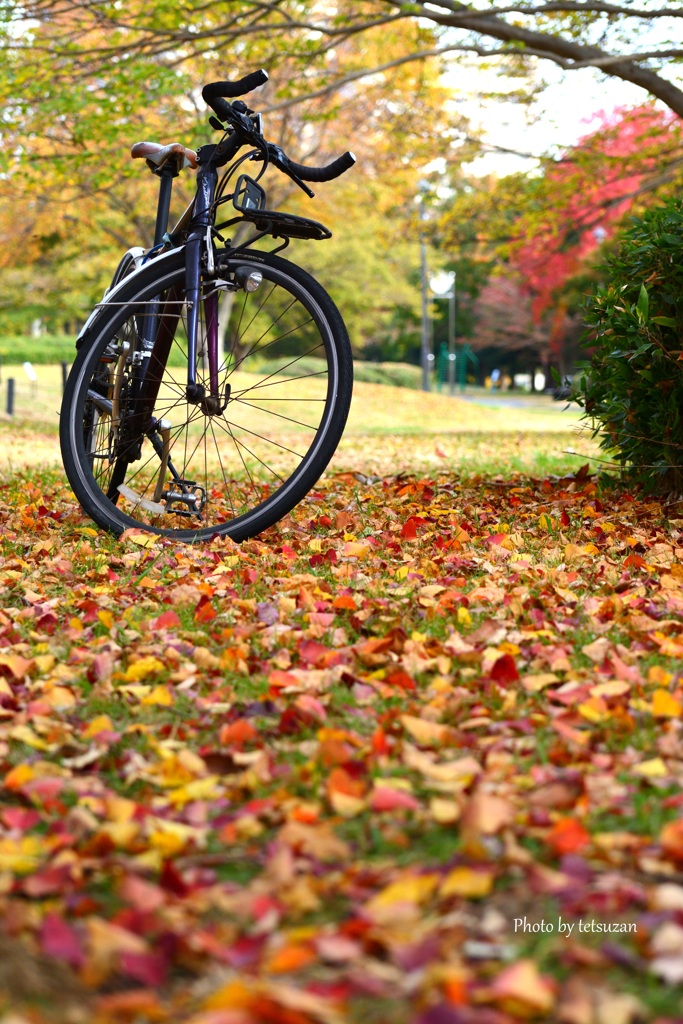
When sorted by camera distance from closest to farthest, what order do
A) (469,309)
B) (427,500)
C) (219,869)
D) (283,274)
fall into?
(219,869) < (283,274) < (427,500) < (469,309)

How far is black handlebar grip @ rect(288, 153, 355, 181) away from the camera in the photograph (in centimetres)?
391

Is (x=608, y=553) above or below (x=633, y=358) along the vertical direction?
below

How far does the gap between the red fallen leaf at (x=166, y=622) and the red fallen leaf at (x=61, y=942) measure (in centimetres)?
155

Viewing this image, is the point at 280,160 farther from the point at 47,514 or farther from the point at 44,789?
the point at 44,789

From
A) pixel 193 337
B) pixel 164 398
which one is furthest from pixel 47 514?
pixel 193 337

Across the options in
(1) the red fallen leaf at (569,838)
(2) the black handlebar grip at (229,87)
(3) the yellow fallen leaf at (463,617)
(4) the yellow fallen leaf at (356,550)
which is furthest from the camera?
(4) the yellow fallen leaf at (356,550)

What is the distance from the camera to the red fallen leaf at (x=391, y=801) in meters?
1.79

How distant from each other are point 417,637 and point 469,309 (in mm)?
52264

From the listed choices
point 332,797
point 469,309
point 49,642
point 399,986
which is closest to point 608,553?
point 49,642

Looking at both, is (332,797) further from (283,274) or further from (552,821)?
(283,274)

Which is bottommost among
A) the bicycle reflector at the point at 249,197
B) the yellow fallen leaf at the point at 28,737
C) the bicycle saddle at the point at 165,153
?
the yellow fallen leaf at the point at 28,737

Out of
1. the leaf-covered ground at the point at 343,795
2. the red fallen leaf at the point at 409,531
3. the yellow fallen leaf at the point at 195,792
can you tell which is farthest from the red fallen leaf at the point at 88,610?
the red fallen leaf at the point at 409,531

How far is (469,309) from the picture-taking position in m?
53.4

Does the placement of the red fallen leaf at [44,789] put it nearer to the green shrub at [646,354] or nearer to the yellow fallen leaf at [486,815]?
the yellow fallen leaf at [486,815]
